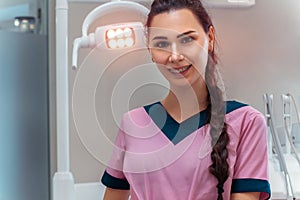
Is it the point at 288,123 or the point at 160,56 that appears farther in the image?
the point at 288,123

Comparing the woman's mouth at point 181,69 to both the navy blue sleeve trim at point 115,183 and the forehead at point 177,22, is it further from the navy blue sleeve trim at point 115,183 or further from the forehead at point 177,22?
the navy blue sleeve trim at point 115,183

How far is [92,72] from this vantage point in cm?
79

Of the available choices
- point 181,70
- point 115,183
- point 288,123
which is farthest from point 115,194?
point 288,123

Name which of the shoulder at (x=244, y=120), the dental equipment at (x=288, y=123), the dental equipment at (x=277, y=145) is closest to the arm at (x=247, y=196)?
the shoulder at (x=244, y=120)

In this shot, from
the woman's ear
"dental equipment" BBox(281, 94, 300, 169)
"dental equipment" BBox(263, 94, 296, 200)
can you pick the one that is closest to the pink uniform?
the woman's ear

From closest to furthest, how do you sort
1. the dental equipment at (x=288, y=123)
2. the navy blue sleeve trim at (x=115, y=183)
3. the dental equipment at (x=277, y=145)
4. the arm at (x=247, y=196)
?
the arm at (x=247, y=196) < the navy blue sleeve trim at (x=115, y=183) < the dental equipment at (x=277, y=145) < the dental equipment at (x=288, y=123)

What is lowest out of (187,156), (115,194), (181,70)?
(115,194)

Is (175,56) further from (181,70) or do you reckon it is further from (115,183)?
(115,183)

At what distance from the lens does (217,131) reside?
29.0 inches

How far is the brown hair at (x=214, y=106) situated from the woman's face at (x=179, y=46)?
0.01 metres

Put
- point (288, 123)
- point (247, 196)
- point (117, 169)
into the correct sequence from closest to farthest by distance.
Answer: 1. point (247, 196)
2. point (117, 169)
3. point (288, 123)

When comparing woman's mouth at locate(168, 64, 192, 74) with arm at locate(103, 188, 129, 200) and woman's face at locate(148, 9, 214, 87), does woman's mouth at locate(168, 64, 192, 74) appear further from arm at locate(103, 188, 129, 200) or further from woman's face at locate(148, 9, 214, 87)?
arm at locate(103, 188, 129, 200)

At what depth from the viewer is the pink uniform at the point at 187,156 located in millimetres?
721

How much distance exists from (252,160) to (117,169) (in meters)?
0.26
